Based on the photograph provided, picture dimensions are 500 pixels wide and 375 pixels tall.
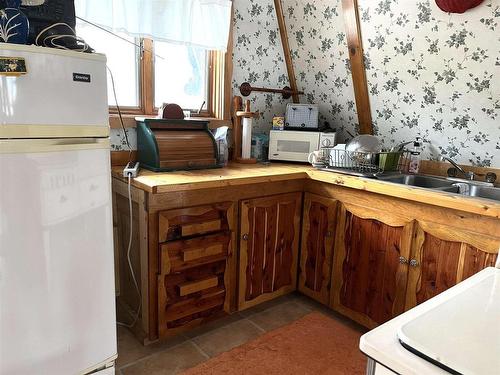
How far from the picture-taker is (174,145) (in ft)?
6.98

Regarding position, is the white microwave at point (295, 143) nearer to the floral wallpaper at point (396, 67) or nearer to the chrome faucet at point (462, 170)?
the floral wallpaper at point (396, 67)

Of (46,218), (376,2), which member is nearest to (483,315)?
(46,218)

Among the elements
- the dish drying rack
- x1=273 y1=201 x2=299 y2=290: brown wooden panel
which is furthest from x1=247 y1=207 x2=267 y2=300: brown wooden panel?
the dish drying rack

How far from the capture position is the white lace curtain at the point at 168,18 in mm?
1973

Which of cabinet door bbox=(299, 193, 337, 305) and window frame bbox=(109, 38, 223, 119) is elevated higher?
window frame bbox=(109, 38, 223, 119)

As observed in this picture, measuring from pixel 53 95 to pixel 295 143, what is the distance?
1691 millimetres

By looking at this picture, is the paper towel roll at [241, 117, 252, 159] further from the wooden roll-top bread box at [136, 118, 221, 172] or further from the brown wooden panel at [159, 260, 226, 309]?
the brown wooden panel at [159, 260, 226, 309]

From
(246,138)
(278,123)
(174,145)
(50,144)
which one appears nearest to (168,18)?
(174,145)

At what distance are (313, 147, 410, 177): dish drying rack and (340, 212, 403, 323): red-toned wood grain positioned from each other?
0.97 ft

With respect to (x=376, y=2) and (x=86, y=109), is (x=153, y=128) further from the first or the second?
(x=376, y=2)

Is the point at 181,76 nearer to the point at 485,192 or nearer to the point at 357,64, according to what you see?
the point at 357,64

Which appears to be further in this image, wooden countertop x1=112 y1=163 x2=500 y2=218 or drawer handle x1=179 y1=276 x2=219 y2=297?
drawer handle x1=179 y1=276 x2=219 y2=297

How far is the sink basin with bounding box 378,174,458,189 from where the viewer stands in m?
2.24

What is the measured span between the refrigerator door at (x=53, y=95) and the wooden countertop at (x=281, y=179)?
46 centimetres
